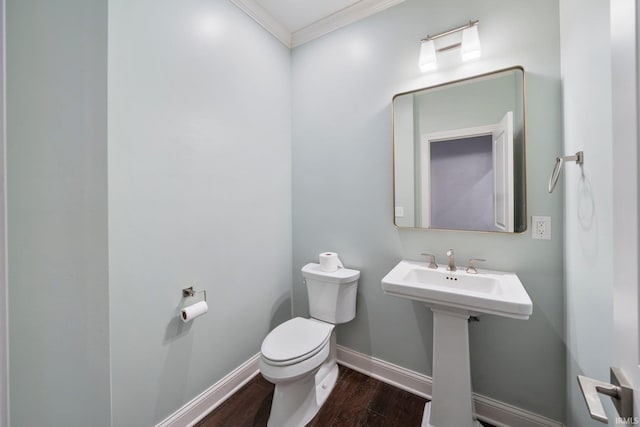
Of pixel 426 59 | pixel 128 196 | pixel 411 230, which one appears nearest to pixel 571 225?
pixel 411 230

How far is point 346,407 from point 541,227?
149 cm

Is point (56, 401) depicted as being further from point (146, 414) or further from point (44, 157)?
point (44, 157)

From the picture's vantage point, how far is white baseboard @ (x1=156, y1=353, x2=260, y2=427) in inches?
53.5

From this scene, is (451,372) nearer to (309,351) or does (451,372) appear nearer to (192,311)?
(309,351)

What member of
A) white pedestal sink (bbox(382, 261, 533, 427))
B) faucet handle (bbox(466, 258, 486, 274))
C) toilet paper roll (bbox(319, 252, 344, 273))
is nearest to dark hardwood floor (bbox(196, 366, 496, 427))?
white pedestal sink (bbox(382, 261, 533, 427))

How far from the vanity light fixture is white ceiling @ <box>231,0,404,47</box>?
416 millimetres

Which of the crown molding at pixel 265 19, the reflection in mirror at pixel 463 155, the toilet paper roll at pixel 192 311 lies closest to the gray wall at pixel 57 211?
the toilet paper roll at pixel 192 311

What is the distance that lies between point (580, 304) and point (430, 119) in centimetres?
116

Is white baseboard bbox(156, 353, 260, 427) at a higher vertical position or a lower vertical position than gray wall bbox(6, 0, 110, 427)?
lower

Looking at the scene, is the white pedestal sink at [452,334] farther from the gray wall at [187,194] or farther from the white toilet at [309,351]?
the gray wall at [187,194]

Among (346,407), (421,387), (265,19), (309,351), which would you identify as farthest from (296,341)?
(265,19)

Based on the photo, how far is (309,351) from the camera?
1.35m

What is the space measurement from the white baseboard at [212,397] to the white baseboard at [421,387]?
0.68 metres

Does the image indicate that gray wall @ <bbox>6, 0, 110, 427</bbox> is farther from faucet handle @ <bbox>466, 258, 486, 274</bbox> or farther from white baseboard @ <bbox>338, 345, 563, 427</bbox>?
faucet handle @ <bbox>466, 258, 486, 274</bbox>
